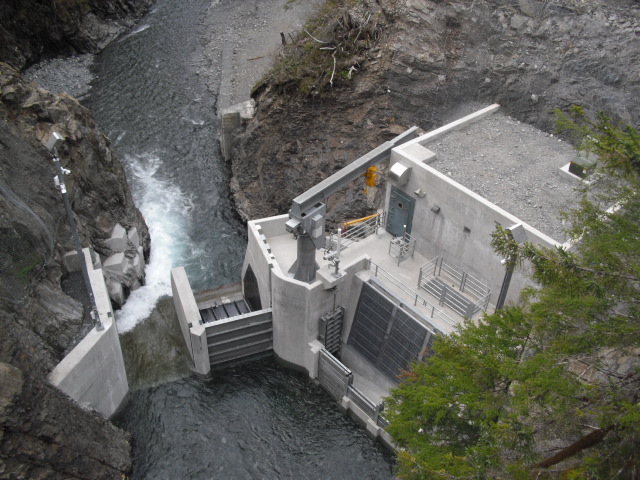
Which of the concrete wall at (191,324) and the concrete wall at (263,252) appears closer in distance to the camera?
the concrete wall at (191,324)

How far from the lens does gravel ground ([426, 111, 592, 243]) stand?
2456 cm

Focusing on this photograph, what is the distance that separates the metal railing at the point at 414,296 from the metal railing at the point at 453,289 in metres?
0.55

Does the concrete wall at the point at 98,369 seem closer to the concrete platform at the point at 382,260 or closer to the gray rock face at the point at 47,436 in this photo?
the gray rock face at the point at 47,436

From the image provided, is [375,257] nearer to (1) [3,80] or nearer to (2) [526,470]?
(2) [526,470]

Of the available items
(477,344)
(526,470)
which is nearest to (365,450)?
(477,344)

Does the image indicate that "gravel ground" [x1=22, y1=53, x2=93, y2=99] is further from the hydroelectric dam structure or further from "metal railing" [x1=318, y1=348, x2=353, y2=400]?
"metal railing" [x1=318, y1=348, x2=353, y2=400]

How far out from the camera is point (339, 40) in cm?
3784

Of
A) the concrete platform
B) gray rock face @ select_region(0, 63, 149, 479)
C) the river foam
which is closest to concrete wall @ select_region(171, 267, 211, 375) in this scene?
the river foam

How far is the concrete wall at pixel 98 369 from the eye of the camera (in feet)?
76.9

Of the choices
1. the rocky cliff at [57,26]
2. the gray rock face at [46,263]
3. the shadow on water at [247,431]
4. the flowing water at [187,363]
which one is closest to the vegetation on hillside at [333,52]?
the flowing water at [187,363]

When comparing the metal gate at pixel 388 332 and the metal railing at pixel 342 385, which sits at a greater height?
the metal gate at pixel 388 332

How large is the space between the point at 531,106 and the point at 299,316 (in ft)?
53.4

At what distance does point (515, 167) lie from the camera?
26672 mm

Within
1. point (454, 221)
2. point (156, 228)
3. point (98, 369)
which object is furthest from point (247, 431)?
point (156, 228)
